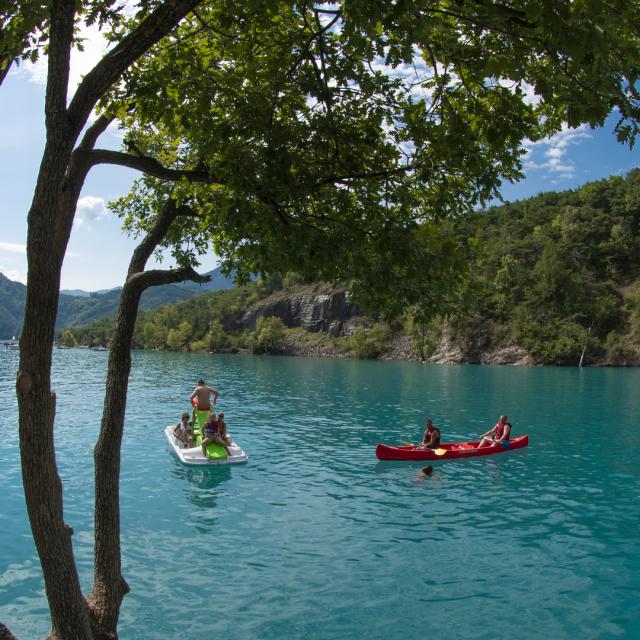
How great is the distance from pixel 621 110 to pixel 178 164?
5389 millimetres

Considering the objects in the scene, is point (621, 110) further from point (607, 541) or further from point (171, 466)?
point (171, 466)

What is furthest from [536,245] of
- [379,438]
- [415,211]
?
[415,211]

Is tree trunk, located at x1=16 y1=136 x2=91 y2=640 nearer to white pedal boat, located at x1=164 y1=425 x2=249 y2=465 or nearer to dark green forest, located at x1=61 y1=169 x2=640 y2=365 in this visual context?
white pedal boat, located at x1=164 y1=425 x2=249 y2=465

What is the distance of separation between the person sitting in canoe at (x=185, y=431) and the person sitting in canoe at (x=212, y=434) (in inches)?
66.0

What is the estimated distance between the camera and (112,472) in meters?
6.32

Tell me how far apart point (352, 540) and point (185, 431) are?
12565 mm

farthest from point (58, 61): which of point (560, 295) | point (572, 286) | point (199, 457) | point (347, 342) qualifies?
point (347, 342)

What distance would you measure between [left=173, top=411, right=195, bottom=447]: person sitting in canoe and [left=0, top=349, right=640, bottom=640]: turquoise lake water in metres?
1.00

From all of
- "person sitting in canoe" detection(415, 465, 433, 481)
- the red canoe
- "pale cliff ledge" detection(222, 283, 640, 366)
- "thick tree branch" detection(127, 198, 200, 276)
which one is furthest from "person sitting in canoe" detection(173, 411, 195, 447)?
"pale cliff ledge" detection(222, 283, 640, 366)

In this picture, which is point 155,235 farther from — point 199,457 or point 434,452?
point 434,452

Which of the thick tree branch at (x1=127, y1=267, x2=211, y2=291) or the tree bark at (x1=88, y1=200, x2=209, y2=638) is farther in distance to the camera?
the thick tree branch at (x1=127, y1=267, x2=211, y2=291)

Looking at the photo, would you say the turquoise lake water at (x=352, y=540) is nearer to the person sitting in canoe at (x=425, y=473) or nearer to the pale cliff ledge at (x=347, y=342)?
the person sitting in canoe at (x=425, y=473)

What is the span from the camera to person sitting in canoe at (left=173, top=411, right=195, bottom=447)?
83.7 ft

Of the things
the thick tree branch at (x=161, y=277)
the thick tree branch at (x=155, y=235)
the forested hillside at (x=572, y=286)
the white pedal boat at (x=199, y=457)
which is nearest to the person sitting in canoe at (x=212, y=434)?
the white pedal boat at (x=199, y=457)
